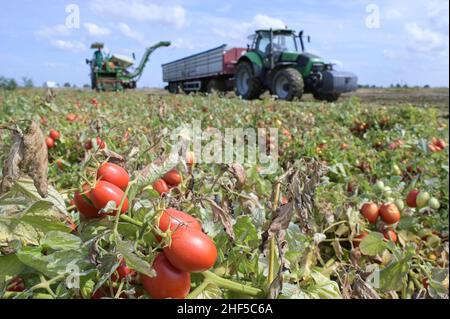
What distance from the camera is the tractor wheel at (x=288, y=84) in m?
11.1

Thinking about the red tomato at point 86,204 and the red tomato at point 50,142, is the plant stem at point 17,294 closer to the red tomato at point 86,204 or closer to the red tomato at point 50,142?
the red tomato at point 86,204

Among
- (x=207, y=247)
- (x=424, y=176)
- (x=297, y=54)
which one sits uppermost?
(x=297, y=54)

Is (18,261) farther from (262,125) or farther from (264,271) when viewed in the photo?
(262,125)

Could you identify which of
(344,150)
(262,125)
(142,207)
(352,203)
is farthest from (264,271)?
(262,125)

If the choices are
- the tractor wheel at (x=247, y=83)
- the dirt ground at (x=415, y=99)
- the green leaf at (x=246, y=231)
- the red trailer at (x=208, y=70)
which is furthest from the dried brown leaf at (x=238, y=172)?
the red trailer at (x=208, y=70)

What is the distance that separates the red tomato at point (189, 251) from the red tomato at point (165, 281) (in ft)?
0.05

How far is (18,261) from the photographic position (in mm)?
739

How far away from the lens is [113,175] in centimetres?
84

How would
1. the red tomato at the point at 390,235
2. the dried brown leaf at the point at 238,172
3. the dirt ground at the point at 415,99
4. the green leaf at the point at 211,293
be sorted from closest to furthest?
1. the green leaf at the point at 211,293
2. the dried brown leaf at the point at 238,172
3. the red tomato at the point at 390,235
4. the dirt ground at the point at 415,99

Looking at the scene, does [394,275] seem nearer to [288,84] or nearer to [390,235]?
[390,235]

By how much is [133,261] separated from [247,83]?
13.8 m

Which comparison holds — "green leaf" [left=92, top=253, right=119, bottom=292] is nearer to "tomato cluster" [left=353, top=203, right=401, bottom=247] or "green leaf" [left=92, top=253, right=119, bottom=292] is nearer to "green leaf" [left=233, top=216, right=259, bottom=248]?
"green leaf" [left=233, top=216, right=259, bottom=248]
